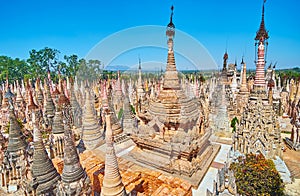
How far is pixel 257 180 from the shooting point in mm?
7629

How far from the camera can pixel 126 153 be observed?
1126 centimetres

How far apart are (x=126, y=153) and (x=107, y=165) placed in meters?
6.08

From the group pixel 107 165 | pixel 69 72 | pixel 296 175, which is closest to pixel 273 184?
pixel 296 175

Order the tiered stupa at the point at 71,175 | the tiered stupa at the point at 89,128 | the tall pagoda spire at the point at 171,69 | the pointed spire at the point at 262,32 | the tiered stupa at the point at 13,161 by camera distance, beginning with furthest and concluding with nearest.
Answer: the tiered stupa at the point at 89,128
the pointed spire at the point at 262,32
the tiered stupa at the point at 13,161
the tall pagoda spire at the point at 171,69
the tiered stupa at the point at 71,175

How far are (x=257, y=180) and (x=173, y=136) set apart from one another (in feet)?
13.9

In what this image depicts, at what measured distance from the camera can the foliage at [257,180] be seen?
7.54 metres

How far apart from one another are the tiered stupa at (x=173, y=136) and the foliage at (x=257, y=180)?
1.77m

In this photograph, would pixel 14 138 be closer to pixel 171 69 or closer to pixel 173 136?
pixel 173 136

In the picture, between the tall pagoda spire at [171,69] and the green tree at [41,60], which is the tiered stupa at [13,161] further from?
the green tree at [41,60]

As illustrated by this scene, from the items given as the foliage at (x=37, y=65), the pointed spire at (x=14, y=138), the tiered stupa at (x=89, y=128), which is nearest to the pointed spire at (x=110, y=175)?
the pointed spire at (x=14, y=138)

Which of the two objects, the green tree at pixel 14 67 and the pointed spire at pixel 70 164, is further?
the green tree at pixel 14 67

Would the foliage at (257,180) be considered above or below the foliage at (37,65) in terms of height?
below

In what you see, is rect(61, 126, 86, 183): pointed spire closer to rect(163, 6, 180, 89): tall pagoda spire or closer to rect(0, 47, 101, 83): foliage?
rect(163, 6, 180, 89): tall pagoda spire

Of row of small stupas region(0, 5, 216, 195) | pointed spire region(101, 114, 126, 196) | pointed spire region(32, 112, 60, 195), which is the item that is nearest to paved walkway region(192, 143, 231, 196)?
row of small stupas region(0, 5, 216, 195)
